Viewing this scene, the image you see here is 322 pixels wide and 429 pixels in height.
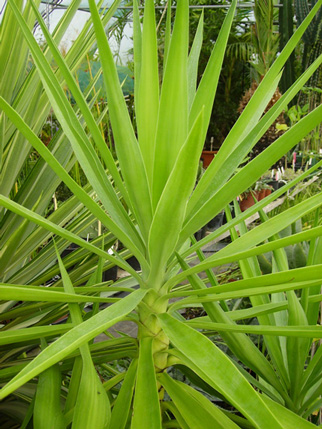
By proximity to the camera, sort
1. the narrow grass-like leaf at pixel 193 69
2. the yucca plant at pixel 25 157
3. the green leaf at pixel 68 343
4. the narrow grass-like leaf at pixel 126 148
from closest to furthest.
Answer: the green leaf at pixel 68 343 → the narrow grass-like leaf at pixel 126 148 → the narrow grass-like leaf at pixel 193 69 → the yucca plant at pixel 25 157

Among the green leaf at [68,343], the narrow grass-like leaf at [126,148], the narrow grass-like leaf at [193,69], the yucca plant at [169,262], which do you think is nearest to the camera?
the green leaf at [68,343]

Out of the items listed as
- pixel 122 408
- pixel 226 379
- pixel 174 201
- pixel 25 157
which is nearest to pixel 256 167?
pixel 174 201

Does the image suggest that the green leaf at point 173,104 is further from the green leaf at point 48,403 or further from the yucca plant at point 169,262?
the green leaf at point 48,403

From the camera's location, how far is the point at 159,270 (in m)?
0.59

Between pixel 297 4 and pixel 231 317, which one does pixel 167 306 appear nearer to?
pixel 231 317

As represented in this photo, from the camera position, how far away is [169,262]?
64 centimetres

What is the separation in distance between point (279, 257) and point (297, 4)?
200 inches

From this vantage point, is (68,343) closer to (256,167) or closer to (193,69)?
(256,167)

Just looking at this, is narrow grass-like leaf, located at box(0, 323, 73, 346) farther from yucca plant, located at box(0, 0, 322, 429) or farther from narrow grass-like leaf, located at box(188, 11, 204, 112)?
narrow grass-like leaf, located at box(188, 11, 204, 112)

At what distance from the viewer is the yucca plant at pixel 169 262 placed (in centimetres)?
46

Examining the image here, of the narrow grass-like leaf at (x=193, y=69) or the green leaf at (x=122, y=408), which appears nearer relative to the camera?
the green leaf at (x=122, y=408)

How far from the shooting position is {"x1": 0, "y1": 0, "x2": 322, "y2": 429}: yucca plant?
46cm

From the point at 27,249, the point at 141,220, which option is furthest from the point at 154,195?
the point at 27,249

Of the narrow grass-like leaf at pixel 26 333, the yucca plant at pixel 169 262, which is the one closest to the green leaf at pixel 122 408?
the yucca plant at pixel 169 262
